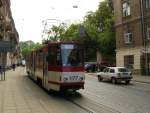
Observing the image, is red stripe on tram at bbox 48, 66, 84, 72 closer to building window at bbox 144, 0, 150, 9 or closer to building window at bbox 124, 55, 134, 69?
building window at bbox 144, 0, 150, 9

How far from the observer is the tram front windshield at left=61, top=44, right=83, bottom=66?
21034 millimetres

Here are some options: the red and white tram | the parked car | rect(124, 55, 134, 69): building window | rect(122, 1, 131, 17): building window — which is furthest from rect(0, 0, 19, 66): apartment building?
the red and white tram

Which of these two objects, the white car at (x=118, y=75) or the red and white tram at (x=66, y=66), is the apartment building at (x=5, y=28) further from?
the red and white tram at (x=66, y=66)

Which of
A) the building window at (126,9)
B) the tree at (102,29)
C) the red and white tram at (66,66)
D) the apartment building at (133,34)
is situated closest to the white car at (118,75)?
the apartment building at (133,34)

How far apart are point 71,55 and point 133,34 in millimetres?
25379

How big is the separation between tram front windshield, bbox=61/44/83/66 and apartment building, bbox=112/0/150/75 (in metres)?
21.8

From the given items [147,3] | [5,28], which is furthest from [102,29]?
[147,3]

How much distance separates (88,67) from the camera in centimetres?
6144

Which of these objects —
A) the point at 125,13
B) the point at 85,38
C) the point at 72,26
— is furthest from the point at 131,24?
the point at 72,26

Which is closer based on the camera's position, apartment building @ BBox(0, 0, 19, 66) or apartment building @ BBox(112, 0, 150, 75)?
apartment building @ BBox(112, 0, 150, 75)

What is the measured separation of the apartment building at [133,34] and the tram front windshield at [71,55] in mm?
21810

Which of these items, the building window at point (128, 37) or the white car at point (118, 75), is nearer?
the white car at point (118, 75)

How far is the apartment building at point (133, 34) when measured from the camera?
4269 cm

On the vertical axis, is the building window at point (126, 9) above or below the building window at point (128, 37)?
above
